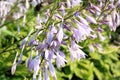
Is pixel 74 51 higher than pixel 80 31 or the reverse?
the reverse

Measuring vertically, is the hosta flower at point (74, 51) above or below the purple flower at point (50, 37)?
below

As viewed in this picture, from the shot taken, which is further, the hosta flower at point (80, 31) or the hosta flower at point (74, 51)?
the hosta flower at point (74, 51)

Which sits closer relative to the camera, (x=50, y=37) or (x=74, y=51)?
(x=50, y=37)

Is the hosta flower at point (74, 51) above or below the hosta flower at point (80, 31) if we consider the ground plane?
below

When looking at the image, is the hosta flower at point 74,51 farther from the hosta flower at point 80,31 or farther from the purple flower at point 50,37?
the purple flower at point 50,37

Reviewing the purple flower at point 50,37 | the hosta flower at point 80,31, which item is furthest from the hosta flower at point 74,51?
the purple flower at point 50,37

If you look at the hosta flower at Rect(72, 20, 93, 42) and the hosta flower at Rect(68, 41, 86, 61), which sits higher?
the hosta flower at Rect(72, 20, 93, 42)

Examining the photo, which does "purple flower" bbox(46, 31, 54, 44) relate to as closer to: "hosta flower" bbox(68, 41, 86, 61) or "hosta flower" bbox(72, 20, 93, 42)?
"hosta flower" bbox(72, 20, 93, 42)

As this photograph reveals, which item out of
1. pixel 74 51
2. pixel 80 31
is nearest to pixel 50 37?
pixel 80 31

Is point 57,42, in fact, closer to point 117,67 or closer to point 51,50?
point 51,50

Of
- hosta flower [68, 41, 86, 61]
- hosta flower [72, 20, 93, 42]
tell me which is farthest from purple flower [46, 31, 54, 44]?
hosta flower [68, 41, 86, 61]

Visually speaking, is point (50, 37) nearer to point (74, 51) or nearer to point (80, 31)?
point (80, 31)
